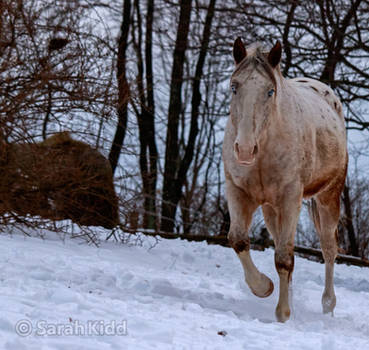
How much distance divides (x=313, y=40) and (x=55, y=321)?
9.94m

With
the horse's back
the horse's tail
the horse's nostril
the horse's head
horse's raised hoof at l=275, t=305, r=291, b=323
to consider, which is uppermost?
the horse's back

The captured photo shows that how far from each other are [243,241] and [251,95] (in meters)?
1.22

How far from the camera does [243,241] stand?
15.8 feet

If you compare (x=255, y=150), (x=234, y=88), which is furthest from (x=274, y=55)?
(x=255, y=150)

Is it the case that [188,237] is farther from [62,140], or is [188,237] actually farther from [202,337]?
[202,337]

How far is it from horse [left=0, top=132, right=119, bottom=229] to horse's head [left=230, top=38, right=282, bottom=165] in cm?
319

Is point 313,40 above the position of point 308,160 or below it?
above

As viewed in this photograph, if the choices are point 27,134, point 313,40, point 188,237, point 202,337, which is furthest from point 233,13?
point 202,337

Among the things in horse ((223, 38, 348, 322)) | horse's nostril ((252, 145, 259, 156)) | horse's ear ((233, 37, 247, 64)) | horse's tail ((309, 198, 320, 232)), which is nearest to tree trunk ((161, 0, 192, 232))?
horse's tail ((309, 198, 320, 232))

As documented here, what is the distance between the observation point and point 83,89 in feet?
23.4

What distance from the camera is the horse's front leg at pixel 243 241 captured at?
4.80 m

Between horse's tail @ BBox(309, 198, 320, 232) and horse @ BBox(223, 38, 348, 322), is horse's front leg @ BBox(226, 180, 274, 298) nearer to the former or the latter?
horse @ BBox(223, 38, 348, 322)

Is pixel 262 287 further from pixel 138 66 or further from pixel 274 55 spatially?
pixel 138 66

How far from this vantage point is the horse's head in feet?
13.9
